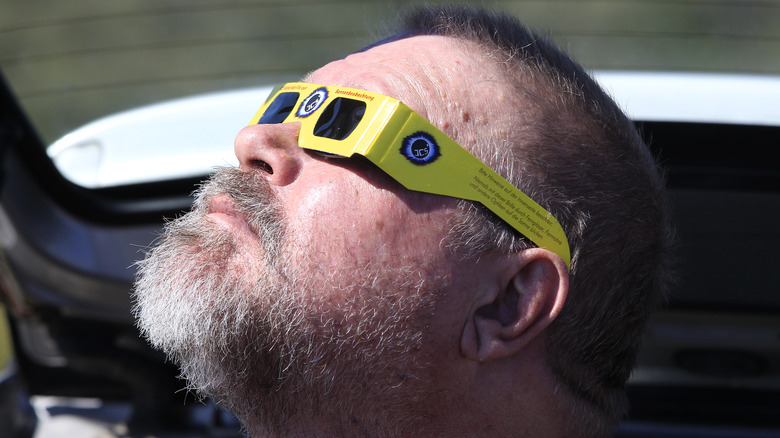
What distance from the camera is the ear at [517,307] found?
75.7 inches

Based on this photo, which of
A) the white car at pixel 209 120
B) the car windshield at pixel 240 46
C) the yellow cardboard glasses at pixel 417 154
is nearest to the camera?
the yellow cardboard glasses at pixel 417 154

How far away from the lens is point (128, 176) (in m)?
2.60

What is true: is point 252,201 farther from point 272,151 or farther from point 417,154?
point 417,154

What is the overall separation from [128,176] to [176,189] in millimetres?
153

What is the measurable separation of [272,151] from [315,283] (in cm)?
34

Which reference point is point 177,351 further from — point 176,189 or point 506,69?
point 506,69

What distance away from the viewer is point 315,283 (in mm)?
1856

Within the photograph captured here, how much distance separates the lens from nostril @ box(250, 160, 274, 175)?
Answer: 1998 mm

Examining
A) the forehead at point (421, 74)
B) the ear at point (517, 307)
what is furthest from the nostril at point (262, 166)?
the ear at point (517, 307)

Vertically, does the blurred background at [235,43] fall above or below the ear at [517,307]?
above

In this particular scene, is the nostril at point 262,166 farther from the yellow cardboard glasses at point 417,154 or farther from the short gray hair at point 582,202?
the short gray hair at point 582,202

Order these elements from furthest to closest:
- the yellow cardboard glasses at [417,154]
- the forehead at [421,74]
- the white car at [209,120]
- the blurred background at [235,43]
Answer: the blurred background at [235,43], the white car at [209,120], the forehead at [421,74], the yellow cardboard glasses at [417,154]

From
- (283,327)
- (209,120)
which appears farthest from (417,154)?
(209,120)

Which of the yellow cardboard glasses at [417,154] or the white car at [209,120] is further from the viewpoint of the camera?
the white car at [209,120]
